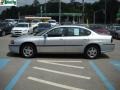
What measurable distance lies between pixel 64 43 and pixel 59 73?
143 inches

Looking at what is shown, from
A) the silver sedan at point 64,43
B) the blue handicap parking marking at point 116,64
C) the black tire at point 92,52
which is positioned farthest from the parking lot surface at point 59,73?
the silver sedan at point 64,43

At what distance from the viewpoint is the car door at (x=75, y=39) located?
543 inches

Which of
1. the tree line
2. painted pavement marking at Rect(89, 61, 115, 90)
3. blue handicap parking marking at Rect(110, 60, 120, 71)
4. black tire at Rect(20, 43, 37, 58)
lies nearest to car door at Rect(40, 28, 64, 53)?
black tire at Rect(20, 43, 37, 58)

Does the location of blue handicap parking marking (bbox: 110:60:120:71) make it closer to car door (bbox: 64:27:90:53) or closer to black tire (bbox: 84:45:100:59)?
black tire (bbox: 84:45:100:59)

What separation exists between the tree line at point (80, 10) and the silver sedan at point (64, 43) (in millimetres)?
84178

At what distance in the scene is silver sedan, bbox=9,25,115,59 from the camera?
13.8 metres

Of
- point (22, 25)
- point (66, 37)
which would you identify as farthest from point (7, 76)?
point (22, 25)

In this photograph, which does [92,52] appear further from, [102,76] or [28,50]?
[102,76]

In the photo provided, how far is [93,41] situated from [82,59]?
38.3 inches

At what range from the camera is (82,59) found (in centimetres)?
1391

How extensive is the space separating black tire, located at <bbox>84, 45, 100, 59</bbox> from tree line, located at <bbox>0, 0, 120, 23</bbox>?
84.3 m

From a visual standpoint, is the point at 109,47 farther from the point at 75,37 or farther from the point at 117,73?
the point at 117,73

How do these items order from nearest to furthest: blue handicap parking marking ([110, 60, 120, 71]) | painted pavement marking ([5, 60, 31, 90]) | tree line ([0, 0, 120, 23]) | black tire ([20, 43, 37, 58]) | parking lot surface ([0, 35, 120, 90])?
painted pavement marking ([5, 60, 31, 90]) → parking lot surface ([0, 35, 120, 90]) → blue handicap parking marking ([110, 60, 120, 71]) → black tire ([20, 43, 37, 58]) → tree line ([0, 0, 120, 23])

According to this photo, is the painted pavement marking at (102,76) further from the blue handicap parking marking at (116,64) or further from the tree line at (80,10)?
the tree line at (80,10)
